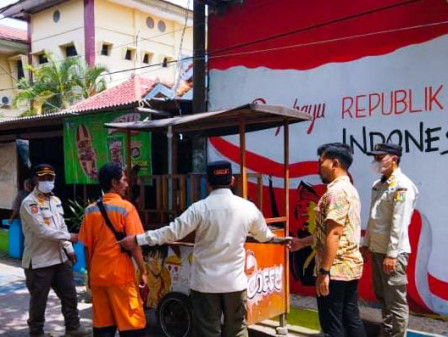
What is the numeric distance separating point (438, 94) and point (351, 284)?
8.73 feet

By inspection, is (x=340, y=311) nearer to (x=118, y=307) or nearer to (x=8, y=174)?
(x=118, y=307)

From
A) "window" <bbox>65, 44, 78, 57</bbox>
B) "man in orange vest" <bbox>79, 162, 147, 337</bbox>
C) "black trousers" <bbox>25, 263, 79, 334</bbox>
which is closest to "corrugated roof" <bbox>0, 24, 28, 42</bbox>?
"window" <bbox>65, 44, 78, 57</bbox>

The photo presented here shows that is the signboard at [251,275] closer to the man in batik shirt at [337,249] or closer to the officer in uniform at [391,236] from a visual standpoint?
the officer in uniform at [391,236]

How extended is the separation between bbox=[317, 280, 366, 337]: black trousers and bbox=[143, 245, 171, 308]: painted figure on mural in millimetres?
1804

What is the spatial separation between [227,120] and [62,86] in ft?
54.4

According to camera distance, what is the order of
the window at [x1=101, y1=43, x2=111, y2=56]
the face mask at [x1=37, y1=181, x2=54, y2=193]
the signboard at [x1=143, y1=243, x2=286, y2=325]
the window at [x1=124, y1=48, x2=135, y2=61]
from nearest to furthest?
the signboard at [x1=143, y1=243, x2=286, y2=325] < the face mask at [x1=37, y1=181, x2=54, y2=193] < the window at [x1=101, y1=43, x2=111, y2=56] < the window at [x1=124, y1=48, x2=135, y2=61]

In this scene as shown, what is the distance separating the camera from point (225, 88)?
703 centimetres

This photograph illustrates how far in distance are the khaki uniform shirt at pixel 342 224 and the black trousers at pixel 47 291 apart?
101 inches

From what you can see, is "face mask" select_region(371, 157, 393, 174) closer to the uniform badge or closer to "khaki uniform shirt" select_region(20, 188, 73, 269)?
the uniform badge

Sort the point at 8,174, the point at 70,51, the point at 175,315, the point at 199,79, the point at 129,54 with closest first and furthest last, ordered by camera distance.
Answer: the point at 175,315 → the point at 199,79 → the point at 8,174 → the point at 70,51 → the point at 129,54

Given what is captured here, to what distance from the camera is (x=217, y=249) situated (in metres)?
3.16

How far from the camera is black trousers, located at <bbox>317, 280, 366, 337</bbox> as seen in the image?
3.23 m

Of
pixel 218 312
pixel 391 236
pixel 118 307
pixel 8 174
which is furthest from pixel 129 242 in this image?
pixel 8 174

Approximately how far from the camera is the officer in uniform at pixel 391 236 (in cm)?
397
